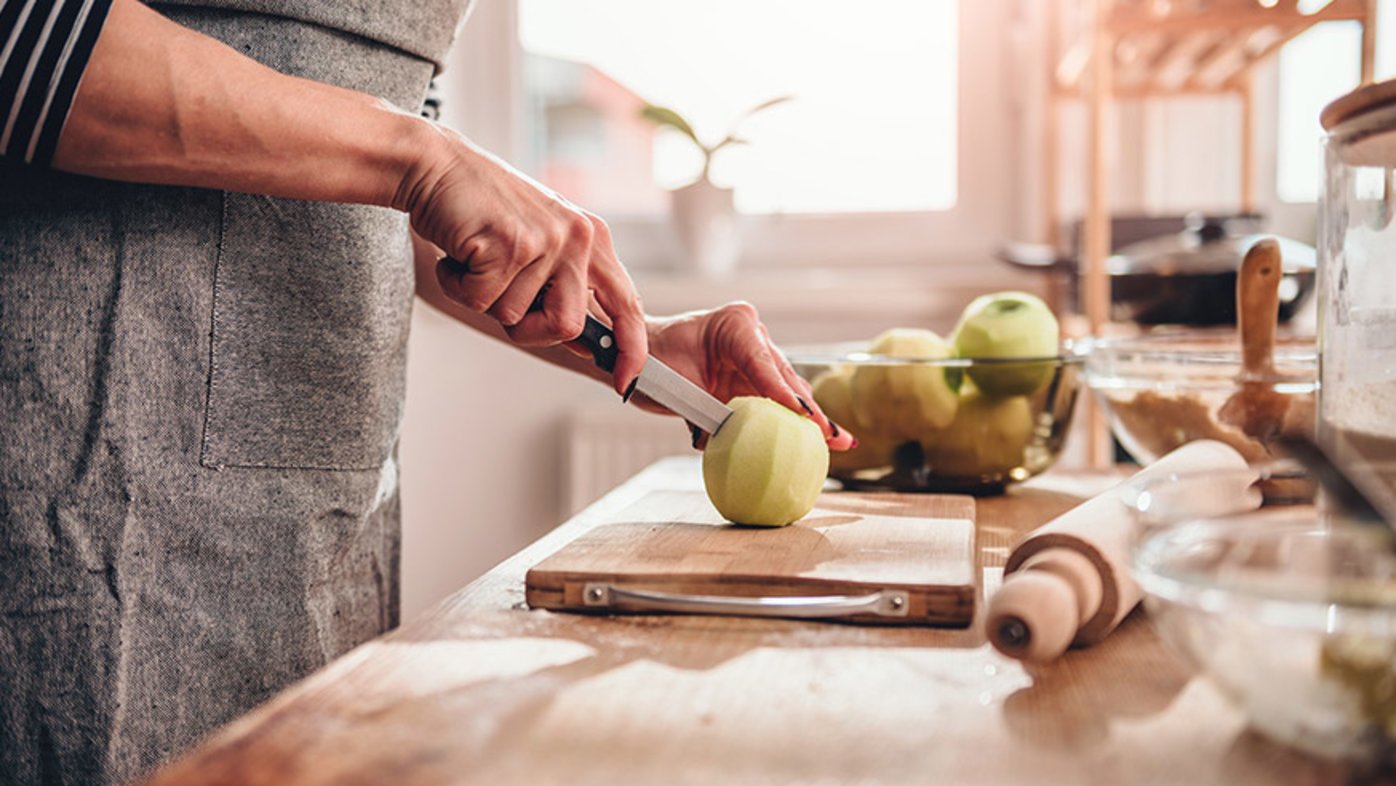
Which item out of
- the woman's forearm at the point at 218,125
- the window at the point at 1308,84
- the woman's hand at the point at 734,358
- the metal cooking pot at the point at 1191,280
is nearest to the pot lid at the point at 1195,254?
the metal cooking pot at the point at 1191,280

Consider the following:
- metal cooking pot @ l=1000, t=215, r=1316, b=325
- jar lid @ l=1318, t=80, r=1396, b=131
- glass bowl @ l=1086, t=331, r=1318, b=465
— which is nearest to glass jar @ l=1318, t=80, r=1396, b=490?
jar lid @ l=1318, t=80, r=1396, b=131

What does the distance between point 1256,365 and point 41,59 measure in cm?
85

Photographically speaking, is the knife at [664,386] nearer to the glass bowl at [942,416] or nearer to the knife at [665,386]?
the knife at [665,386]

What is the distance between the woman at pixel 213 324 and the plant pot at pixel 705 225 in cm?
139

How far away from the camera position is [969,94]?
2490mm

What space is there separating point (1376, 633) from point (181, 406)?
30.0 inches

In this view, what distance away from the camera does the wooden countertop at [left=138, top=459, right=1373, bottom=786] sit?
46cm

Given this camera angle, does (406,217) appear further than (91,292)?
Yes

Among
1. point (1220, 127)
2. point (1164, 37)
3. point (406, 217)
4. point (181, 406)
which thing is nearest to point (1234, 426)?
point (406, 217)

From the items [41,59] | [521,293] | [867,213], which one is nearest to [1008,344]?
[521,293]

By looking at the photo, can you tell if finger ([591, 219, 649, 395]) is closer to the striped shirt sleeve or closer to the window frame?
the striped shirt sleeve

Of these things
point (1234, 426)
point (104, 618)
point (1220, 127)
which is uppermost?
point (1220, 127)

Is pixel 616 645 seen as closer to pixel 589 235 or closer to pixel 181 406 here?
pixel 589 235

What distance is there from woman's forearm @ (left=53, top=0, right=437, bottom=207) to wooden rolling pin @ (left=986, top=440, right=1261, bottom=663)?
425 millimetres
